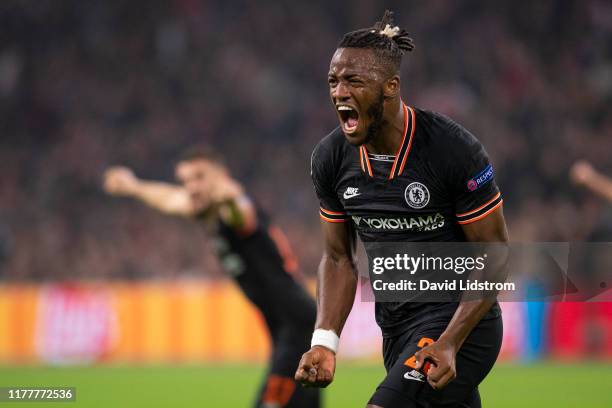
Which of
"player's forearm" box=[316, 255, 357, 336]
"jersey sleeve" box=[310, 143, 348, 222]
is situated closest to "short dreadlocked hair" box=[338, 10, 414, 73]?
"jersey sleeve" box=[310, 143, 348, 222]

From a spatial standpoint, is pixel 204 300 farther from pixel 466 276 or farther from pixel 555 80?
pixel 466 276

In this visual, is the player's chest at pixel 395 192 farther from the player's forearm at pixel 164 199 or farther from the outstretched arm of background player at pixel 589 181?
the outstretched arm of background player at pixel 589 181

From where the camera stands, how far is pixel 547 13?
77.0ft

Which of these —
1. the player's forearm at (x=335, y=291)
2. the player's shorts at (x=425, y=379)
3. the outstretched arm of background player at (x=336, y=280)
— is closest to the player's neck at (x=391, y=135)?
the outstretched arm of background player at (x=336, y=280)

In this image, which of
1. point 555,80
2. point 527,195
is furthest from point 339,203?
point 555,80

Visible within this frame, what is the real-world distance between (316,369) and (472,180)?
3.68 ft

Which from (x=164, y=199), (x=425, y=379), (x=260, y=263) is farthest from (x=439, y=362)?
(x=164, y=199)

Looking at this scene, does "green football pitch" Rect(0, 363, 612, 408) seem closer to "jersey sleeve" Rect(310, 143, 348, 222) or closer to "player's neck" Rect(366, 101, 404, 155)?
"jersey sleeve" Rect(310, 143, 348, 222)

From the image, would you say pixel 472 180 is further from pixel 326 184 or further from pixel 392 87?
pixel 326 184

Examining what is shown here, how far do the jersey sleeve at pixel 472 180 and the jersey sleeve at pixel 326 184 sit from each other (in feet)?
2.14

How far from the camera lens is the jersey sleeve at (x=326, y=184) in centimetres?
512

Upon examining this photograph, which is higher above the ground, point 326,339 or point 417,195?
point 417,195

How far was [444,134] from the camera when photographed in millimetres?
4863

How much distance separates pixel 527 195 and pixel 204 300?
21.5 feet
